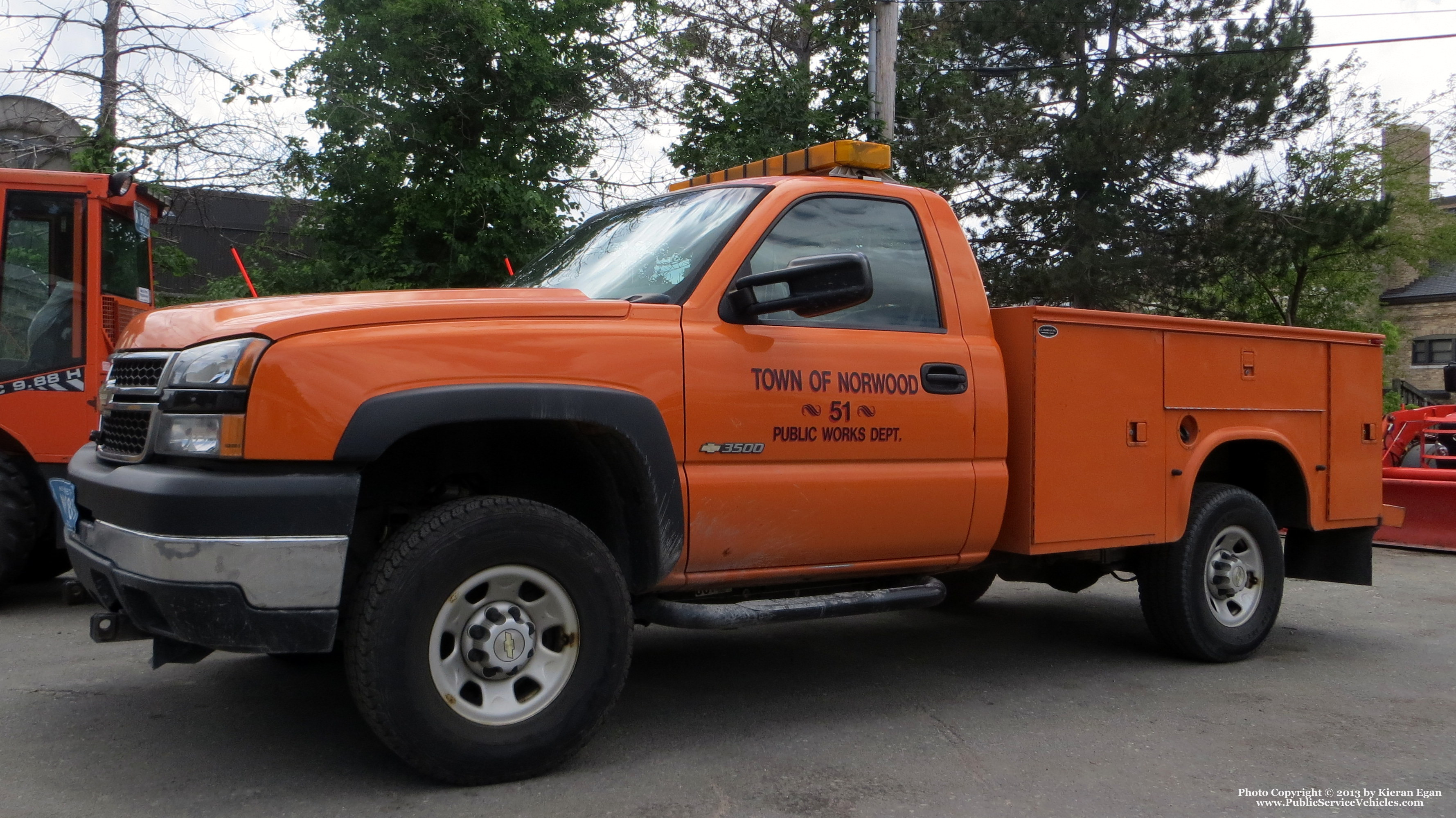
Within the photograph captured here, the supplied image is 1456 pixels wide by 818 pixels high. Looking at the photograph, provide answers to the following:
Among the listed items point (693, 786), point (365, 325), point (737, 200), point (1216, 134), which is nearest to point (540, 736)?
point (693, 786)

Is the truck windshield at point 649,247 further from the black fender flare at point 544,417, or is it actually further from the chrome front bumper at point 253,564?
the chrome front bumper at point 253,564

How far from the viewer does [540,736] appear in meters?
3.61

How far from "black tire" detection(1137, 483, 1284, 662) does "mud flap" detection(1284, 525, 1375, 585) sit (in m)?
0.49

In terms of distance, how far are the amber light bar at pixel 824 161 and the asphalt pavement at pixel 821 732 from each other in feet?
7.35

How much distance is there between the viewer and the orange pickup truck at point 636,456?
3.29 meters

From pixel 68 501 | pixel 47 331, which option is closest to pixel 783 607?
pixel 68 501

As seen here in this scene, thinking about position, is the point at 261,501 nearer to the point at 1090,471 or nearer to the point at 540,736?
the point at 540,736

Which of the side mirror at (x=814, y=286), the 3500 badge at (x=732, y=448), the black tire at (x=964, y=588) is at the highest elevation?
the side mirror at (x=814, y=286)

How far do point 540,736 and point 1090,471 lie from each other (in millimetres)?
2654

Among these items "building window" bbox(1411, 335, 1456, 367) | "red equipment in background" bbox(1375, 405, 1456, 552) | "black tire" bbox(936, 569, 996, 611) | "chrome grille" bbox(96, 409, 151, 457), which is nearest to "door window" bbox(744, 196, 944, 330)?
"black tire" bbox(936, 569, 996, 611)

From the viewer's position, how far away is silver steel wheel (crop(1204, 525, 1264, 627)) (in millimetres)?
5602

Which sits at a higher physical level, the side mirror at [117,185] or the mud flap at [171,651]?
the side mirror at [117,185]

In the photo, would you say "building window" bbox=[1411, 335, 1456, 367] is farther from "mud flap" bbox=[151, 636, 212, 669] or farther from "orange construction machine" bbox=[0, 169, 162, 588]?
"mud flap" bbox=[151, 636, 212, 669]

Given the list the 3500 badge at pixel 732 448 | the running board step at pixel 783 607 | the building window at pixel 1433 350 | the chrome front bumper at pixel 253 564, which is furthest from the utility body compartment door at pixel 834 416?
the building window at pixel 1433 350
